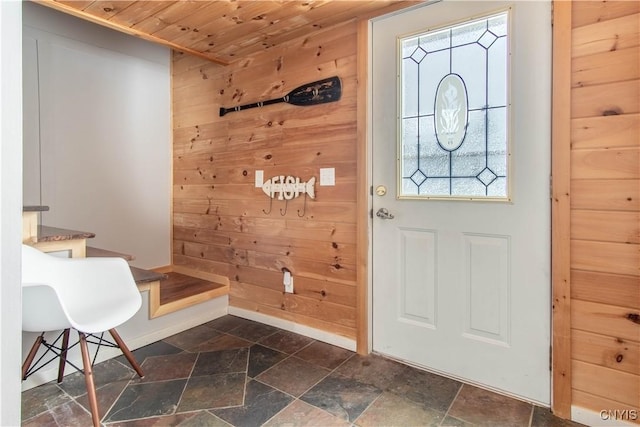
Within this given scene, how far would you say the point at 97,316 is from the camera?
172cm

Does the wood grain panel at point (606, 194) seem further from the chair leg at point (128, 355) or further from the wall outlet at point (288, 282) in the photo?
the chair leg at point (128, 355)

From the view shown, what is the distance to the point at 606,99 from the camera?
154 cm

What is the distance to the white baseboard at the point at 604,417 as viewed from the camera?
1539 millimetres

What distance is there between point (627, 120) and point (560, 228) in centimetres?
52

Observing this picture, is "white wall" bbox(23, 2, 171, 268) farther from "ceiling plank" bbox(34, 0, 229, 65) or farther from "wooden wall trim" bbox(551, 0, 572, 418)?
"wooden wall trim" bbox(551, 0, 572, 418)

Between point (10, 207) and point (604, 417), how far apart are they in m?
2.24

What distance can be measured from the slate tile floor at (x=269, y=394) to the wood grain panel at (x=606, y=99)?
1398 mm

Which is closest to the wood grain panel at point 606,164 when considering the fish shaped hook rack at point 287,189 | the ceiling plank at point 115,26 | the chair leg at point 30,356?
the fish shaped hook rack at point 287,189

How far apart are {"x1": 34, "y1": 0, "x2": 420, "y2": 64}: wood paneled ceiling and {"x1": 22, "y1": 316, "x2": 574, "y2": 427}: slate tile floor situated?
2.11 m

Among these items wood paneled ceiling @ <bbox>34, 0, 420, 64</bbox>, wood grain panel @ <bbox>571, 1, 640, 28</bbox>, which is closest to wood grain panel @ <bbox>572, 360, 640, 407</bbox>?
wood grain panel @ <bbox>571, 1, 640, 28</bbox>

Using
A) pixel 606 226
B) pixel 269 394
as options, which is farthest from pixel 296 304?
pixel 606 226

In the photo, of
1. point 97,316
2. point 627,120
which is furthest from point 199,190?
point 627,120

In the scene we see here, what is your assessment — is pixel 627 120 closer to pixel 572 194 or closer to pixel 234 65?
pixel 572 194

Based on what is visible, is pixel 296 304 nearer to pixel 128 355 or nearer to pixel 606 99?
pixel 128 355
